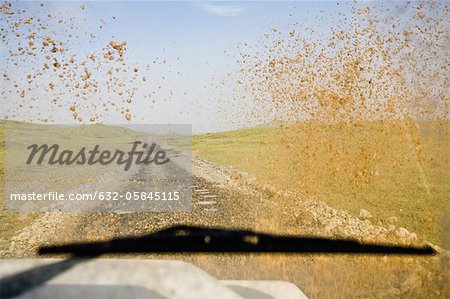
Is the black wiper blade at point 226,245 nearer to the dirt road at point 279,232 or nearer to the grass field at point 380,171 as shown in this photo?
the dirt road at point 279,232

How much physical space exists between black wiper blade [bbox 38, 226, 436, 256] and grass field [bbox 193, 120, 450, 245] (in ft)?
5.71

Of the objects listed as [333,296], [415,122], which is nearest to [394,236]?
[333,296]

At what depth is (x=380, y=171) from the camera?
17328mm

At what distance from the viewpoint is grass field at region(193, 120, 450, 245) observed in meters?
11.9

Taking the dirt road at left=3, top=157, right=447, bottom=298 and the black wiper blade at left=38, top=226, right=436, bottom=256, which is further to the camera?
the black wiper blade at left=38, top=226, right=436, bottom=256

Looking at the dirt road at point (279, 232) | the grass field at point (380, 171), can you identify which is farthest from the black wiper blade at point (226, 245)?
the grass field at point (380, 171)

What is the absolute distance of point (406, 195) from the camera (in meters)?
13.5

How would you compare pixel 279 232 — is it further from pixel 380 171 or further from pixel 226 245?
pixel 380 171

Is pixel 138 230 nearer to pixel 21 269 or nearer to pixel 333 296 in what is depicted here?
pixel 333 296

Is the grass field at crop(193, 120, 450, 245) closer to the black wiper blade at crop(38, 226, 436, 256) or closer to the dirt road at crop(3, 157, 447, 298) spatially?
the dirt road at crop(3, 157, 447, 298)

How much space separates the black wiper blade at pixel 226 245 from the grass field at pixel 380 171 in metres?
1.74

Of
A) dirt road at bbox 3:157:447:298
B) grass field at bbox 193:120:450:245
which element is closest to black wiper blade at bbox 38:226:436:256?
dirt road at bbox 3:157:447:298

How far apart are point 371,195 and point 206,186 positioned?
6.09m

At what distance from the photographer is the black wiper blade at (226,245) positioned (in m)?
8.45
